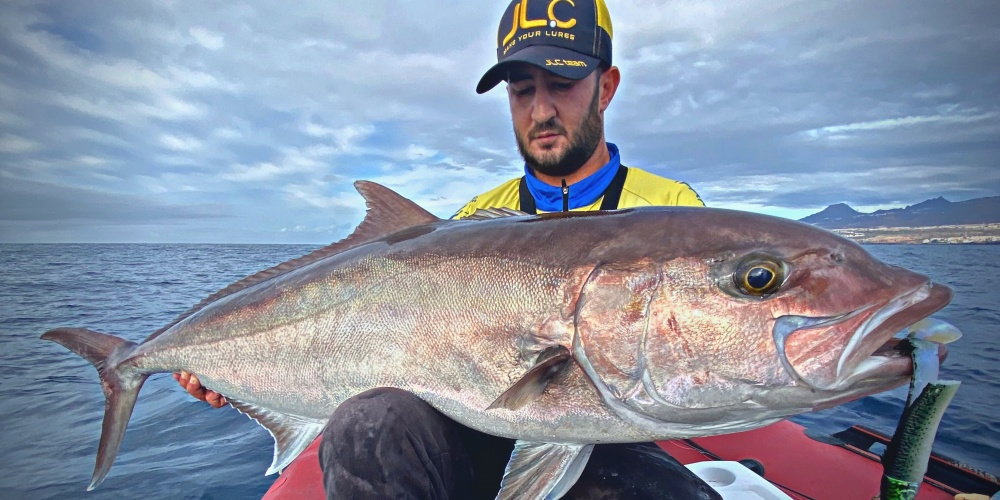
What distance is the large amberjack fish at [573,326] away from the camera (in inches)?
59.2

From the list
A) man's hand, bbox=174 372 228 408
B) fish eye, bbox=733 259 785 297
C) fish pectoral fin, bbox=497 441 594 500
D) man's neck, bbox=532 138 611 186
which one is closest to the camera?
fish eye, bbox=733 259 785 297

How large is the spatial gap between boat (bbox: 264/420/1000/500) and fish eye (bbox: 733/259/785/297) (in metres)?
1.92

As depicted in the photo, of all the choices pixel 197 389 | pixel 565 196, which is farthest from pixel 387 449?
pixel 565 196

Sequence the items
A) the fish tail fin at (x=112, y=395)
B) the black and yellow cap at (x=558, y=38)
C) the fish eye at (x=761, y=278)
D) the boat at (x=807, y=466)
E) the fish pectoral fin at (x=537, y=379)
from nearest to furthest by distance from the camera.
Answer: the fish eye at (x=761, y=278)
the fish pectoral fin at (x=537, y=379)
the fish tail fin at (x=112, y=395)
the boat at (x=807, y=466)
the black and yellow cap at (x=558, y=38)

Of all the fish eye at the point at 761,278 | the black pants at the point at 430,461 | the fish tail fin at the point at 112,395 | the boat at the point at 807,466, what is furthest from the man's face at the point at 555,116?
the fish tail fin at the point at 112,395

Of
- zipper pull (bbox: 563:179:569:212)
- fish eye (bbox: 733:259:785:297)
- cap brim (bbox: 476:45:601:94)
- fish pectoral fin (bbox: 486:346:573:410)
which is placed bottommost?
fish pectoral fin (bbox: 486:346:573:410)

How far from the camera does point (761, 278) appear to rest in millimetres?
1579

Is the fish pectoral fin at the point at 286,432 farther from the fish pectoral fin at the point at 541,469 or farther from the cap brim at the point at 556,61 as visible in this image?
the cap brim at the point at 556,61

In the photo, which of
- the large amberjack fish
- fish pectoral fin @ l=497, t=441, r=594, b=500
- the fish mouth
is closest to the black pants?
the large amberjack fish

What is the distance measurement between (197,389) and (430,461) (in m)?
1.72

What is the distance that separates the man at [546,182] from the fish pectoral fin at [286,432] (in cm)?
51

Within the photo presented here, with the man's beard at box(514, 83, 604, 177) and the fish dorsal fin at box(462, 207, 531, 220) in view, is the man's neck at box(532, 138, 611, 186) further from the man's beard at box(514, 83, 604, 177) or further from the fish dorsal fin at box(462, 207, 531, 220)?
the fish dorsal fin at box(462, 207, 531, 220)

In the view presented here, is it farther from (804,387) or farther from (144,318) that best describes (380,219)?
(144,318)

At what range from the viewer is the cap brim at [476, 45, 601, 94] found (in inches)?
124
